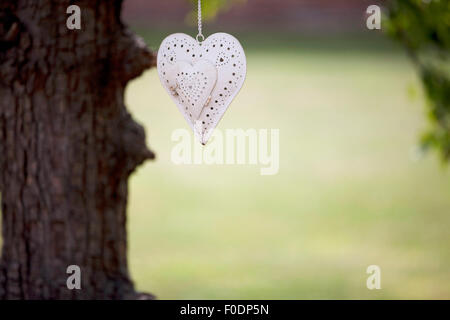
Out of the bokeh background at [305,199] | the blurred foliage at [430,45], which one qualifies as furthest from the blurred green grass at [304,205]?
the blurred foliage at [430,45]

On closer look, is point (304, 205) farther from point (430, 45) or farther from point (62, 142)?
point (62, 142)

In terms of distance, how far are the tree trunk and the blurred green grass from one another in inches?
55.6

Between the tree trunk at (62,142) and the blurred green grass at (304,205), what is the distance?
141cm

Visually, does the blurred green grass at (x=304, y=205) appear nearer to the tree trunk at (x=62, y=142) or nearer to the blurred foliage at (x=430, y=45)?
the blurred foliage at (x=430, y=45)

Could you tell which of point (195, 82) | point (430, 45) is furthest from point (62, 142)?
point (430, 45)

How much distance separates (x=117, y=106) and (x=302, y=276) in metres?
3.29

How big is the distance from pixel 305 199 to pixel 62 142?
16.8 feet

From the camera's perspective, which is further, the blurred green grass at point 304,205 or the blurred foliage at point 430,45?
the blurred green grass at point 304,205

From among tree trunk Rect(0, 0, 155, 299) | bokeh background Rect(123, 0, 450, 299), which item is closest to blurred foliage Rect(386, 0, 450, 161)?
bokeh background Rect(123, 0, 450, 299)

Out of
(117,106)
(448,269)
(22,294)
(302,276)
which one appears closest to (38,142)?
(117,106)

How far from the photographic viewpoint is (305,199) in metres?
7.34

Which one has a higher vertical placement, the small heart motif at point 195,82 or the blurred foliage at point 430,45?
the blurred foliage at point 430,45

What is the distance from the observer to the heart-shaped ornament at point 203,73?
77.1 inches

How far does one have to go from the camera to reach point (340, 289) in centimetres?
512
